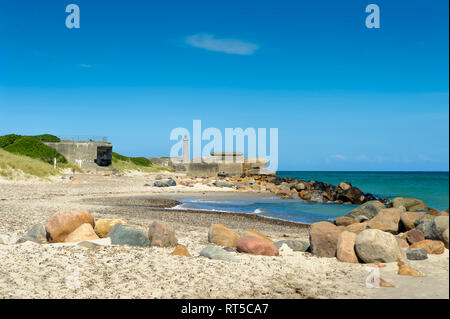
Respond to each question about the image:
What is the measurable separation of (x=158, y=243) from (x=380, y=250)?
13.3ft

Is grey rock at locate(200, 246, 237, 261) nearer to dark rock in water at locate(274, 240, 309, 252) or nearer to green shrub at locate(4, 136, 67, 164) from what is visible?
dark rock in water at locate(274, 240, 309, 252)

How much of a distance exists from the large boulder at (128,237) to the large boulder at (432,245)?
4.98 metres

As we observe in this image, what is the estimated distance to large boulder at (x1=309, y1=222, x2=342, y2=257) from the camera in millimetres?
7605

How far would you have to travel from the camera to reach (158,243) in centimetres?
795

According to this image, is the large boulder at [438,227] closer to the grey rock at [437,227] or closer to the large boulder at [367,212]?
the grey rock at [437,227]

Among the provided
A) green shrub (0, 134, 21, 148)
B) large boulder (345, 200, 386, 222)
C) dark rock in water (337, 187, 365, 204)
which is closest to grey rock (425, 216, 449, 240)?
large boulder (345, 200, 386, 222)

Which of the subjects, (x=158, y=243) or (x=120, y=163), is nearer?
(x=158, y=243)

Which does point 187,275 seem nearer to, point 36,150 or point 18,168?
point 18,168

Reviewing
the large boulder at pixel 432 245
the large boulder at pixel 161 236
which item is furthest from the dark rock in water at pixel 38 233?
the large boulder at pixel 432 245

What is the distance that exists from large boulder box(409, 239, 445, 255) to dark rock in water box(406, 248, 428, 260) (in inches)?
4.8

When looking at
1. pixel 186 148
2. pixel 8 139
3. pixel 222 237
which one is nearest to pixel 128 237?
pixel 222 237

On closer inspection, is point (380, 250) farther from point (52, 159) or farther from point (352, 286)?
point (52, 159)

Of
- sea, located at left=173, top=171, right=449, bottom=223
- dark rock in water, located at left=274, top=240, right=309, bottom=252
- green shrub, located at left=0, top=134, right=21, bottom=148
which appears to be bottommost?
sea, located at left=173, top=171, right=449, bottom=223
